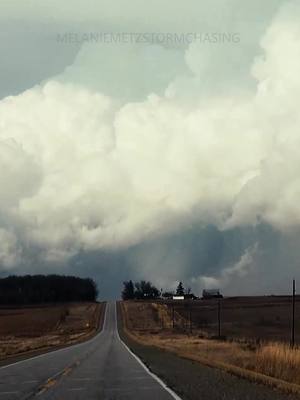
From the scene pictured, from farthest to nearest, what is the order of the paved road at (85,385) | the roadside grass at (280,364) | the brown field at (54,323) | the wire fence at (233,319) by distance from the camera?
the brown field at (54,323), the wire fence at (233,319), the roadside grass at (280,364), the paved road at (85,385)

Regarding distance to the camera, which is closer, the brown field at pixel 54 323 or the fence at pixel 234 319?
the fence at pixel 234 319

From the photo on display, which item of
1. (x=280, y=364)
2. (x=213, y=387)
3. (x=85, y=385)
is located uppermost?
(x=280, y=364)

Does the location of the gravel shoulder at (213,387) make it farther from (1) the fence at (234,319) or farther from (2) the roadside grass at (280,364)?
(1) the fence at (234,319)

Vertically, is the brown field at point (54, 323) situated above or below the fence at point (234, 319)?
below

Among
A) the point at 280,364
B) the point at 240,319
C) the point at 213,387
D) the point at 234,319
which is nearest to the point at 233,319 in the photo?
the point at 234,319

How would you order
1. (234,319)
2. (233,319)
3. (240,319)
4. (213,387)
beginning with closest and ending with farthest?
(213,387) → (234,319) → (233,319) → (240,319)

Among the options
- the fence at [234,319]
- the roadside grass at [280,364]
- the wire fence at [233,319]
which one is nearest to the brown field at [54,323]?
the wire fence at [233,319]

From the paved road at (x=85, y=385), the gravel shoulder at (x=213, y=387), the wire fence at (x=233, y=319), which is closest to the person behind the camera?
A: the gravel shoulder at (x=213, y=387)

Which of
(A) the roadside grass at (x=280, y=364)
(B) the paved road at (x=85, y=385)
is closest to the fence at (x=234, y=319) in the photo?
(A) the roadside grass at (x=280, y=364)

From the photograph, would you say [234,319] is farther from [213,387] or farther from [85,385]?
[213,387]

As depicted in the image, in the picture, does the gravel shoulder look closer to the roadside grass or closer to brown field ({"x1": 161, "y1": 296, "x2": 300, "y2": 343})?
the roadside grass

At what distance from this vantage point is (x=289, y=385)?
67.7 ft

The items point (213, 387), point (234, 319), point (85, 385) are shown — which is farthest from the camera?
point (234, 319)

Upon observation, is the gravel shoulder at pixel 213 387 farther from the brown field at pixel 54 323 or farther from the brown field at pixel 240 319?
the brown field at pixel 54 323
